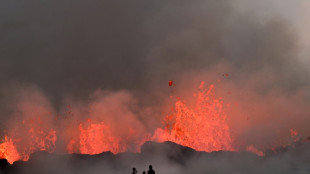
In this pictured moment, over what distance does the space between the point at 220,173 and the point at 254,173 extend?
54.8ft

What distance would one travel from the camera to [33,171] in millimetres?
132375

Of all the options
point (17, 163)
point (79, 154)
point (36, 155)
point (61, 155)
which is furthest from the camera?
point (79, 154)

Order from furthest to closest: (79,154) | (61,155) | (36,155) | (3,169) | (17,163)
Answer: (79,154), (61,155), (36,155), (17,163), (3,169)

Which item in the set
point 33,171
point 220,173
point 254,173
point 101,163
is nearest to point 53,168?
point 33,171

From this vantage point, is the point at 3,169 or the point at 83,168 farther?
the point at 83,168

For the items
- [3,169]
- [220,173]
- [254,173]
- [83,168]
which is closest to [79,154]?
[83,168]

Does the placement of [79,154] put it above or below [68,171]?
above

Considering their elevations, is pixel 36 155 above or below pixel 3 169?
above

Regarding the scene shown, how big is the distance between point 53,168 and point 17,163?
17.6 m

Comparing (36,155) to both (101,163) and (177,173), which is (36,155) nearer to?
(101,163)

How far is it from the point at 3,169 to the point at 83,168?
4198 cm

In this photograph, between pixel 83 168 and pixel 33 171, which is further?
pixel 83 168

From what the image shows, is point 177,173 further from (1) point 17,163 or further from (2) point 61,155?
(1) point 17,163

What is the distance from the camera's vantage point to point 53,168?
140m
